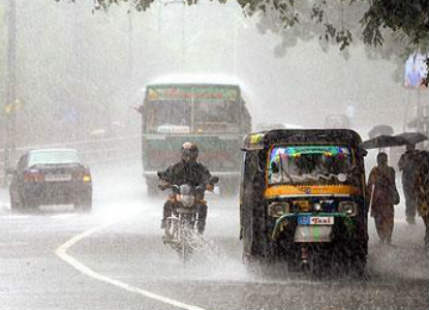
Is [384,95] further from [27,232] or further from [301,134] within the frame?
[301,134]

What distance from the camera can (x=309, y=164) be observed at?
15031mm

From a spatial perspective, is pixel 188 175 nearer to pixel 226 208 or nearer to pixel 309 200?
pixel 309 200

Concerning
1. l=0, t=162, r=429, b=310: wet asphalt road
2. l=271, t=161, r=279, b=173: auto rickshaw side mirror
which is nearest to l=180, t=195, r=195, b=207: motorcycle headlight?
l=0, t=162, r=429, b=310: wet asphalt road

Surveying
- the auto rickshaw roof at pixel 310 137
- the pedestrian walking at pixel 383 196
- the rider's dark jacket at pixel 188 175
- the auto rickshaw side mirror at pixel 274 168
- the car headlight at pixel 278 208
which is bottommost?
the pedestrian walking at pixel 383 196

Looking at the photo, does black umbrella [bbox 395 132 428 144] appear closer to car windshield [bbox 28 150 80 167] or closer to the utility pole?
car windshield [bbox 28 150 80 167]

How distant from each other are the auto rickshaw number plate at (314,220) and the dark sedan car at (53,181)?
1467 cm

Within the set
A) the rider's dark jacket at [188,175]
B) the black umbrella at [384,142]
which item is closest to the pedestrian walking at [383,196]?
the black umbrella at [384,142]

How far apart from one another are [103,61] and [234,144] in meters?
42.8

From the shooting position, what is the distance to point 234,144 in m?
34.5

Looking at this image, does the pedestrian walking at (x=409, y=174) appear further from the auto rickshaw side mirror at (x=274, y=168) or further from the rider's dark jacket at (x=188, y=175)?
the auto rickshaw side mirror at (x=274, y=168)

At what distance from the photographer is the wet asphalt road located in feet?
39.8

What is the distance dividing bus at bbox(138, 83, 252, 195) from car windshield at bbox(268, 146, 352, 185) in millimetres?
19118

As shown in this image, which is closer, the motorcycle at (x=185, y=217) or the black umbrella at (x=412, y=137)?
the motorcycle at (x=185, y=217)

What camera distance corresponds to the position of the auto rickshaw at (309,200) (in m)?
14.7
